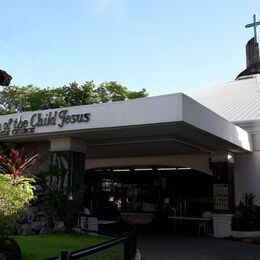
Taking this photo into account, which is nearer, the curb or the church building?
the church building

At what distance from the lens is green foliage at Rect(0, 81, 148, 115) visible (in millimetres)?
39969

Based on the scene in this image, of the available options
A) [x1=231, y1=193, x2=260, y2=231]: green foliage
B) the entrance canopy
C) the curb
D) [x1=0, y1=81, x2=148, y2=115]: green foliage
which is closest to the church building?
the entrance canopy

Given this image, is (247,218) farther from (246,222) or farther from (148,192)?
(148,192)

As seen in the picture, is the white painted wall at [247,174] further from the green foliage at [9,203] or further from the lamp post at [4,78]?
the lamp post at [4,78]

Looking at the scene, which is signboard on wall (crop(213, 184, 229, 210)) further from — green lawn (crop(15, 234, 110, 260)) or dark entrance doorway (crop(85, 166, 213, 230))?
green lawn (crop(15, 234, 110, 260))

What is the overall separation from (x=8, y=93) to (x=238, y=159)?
3039 cm

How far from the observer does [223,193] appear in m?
16.8

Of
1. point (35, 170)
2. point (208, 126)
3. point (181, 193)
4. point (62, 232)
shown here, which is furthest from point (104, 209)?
point (208, 126)

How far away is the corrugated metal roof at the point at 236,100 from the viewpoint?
727 inches

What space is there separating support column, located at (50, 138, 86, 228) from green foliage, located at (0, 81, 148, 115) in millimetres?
24405

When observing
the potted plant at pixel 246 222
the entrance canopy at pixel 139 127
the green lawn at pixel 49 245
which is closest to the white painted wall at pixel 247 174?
the entrance canopy at pixel 139 127

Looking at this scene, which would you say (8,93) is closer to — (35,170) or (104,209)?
(104,209)

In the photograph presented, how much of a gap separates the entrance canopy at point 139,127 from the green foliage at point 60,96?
76.2 feet

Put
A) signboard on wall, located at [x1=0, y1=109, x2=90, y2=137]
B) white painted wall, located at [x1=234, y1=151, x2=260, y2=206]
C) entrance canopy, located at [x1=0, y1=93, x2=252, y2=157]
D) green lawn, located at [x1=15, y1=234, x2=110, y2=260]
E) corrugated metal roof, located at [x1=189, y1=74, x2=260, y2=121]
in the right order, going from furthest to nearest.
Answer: corrugated metal roof, located at [x1=189, y1=74, x2=260, y2=121], white painted wall, located at [x1=234, y1=151, x2=260, y2=206], signboard on wall, located at [x1=0, y1=109, x2=90, y2=137], entrance canopy, located at [x1=0, y1=93, x2=252, y2=157], green lawn, located at [x1=15, y1=234, x2=110, y2=260]
